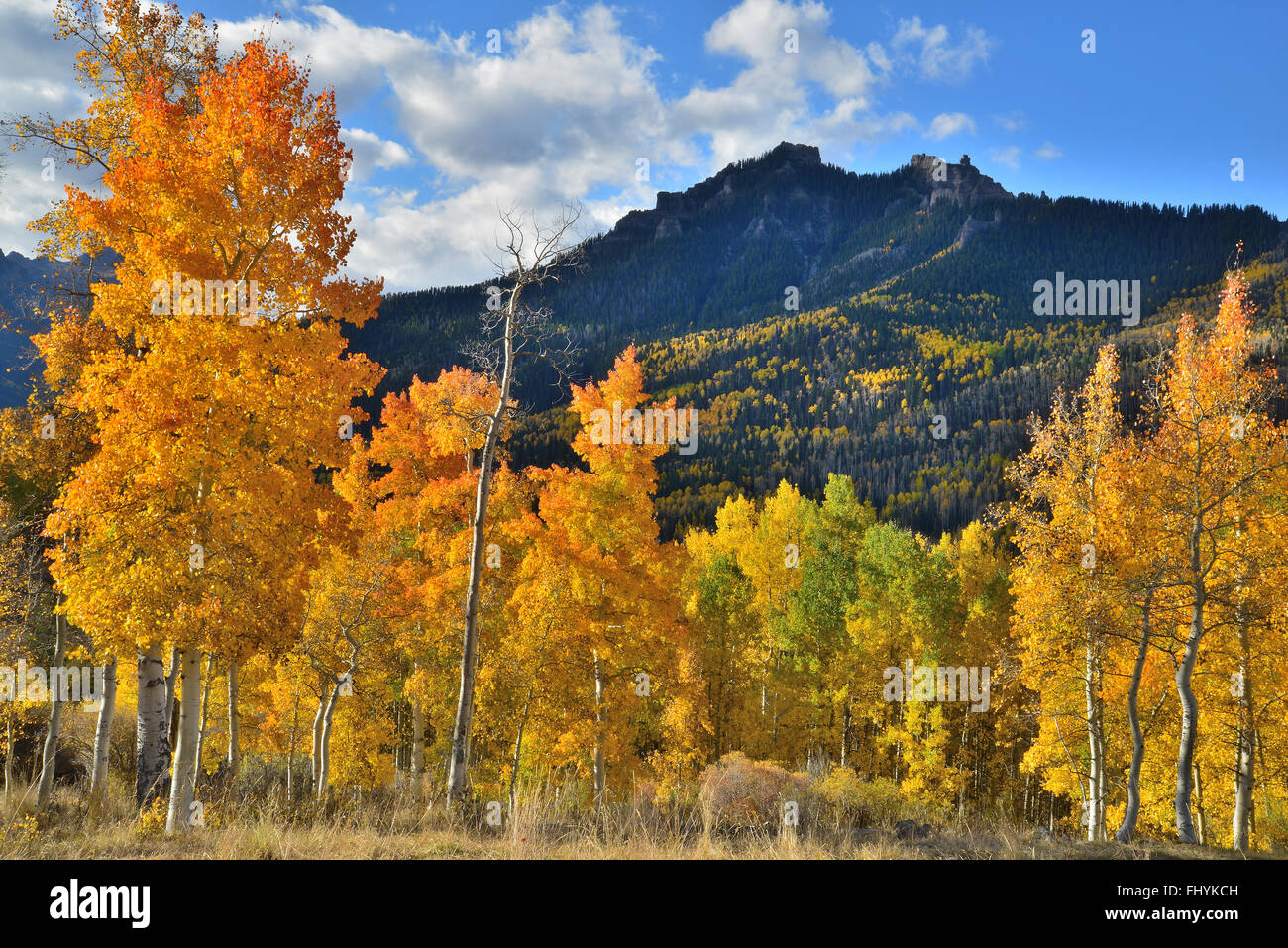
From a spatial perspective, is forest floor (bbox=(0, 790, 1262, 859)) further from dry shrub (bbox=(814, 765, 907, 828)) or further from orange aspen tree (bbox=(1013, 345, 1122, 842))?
dry shrub (bbox=(814, 765, 907, 828))

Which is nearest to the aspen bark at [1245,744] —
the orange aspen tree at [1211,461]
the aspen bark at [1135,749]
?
the orange aspen tree at [1211,461]

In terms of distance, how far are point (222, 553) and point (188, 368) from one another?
128 inches

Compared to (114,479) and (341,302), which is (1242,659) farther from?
(114,479)

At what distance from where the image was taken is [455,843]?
753cm

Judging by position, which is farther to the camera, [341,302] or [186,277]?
[341,302]

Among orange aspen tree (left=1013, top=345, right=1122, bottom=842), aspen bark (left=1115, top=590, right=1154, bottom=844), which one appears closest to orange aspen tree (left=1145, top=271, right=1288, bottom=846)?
aspen bark (left=1115, top=590, right=1154, bottom=844)

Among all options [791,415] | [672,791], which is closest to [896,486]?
[791,415]

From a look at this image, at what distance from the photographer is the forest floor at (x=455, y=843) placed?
6449mm

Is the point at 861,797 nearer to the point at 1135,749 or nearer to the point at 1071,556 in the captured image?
the point at 1135,749

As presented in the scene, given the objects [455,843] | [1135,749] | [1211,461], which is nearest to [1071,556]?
[1211,461]

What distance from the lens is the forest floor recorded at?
645 cm

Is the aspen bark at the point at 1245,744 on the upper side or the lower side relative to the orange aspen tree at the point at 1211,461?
lower

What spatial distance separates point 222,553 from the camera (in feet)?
37.5

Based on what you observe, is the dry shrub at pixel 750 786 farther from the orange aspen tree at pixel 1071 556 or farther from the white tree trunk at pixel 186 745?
the white tree trunk at pixel 186 745
